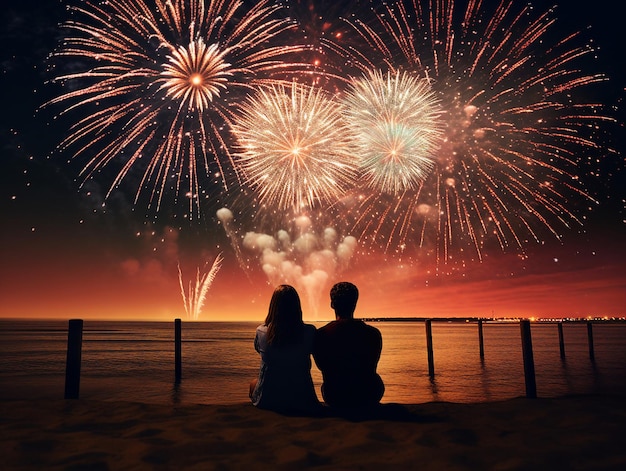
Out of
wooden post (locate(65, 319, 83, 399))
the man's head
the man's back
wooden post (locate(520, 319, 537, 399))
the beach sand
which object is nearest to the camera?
the beach sand

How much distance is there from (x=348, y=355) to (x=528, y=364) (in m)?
5.75

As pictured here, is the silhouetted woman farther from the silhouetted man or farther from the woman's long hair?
the silhouetted man

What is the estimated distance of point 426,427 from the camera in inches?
219

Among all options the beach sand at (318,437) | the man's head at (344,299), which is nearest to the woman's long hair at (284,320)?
the man's head at (344,299)

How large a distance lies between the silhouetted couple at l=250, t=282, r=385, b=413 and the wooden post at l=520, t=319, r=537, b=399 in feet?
15.8

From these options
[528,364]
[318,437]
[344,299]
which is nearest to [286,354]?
[344,299]

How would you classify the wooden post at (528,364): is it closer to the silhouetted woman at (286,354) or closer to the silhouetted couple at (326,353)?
the silhouetted couple at (326,353)

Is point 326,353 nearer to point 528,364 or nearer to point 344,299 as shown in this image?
point 344,299

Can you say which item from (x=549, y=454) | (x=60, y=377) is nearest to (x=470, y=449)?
(x=549, y=454)

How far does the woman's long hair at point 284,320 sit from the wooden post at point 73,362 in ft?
14.5

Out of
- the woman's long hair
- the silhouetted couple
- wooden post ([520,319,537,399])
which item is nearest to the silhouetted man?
the silhouetted couple

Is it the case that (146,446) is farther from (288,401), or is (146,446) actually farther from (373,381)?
(373,381)

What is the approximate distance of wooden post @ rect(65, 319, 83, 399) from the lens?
28.1 feet

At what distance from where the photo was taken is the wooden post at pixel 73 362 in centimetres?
856
